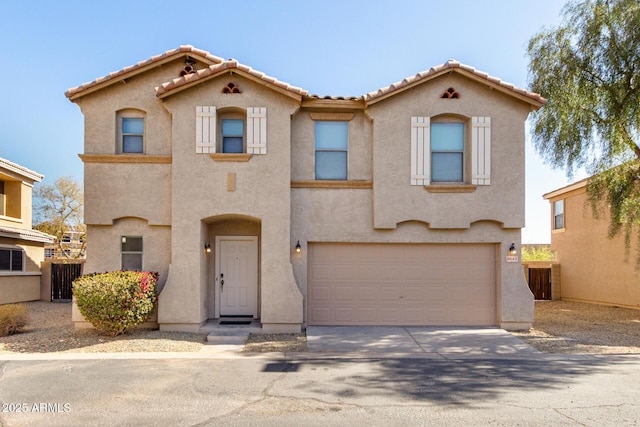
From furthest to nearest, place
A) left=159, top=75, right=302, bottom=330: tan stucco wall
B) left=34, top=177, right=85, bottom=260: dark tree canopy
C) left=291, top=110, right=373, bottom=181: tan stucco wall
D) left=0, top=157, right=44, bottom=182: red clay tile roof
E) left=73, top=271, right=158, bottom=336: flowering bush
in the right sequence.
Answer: left=34, top=177, right=85, bottom=260: dark tree canopy → left=0, top=157, right=44, bottom=182: red clay tile roof → left=291, top=110, right=373, bottom=181: tan stucco wall → left=159, top=75, right=302, bottom=330: tan stucco wall → left=73, top=271, right=158, bottom=336: flowering bush

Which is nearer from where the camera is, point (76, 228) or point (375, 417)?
point (375, 417)

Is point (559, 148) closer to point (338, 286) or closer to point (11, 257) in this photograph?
point (338, 286)

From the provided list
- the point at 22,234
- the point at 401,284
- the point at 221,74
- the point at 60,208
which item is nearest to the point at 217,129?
the point at 221,74

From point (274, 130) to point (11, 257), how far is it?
13.4 meters

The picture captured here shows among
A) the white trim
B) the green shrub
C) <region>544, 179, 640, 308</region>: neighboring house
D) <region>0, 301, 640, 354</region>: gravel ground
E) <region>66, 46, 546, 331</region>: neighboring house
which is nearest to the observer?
<region>0, 301, 640, 354</region>: gravel ground

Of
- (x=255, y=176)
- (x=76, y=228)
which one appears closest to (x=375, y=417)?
(x=255, y=176)

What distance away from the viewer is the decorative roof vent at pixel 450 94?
38.1 ft

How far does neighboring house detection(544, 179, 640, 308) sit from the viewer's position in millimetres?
16016

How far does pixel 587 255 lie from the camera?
18.0m

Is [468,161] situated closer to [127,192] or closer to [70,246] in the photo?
[127,192]

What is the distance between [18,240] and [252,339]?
1359cm

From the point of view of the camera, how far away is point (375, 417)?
18.9ft

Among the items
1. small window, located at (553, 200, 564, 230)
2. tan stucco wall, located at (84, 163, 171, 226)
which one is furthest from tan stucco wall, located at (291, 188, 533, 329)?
small window, located at (553, 200, 564, 230)

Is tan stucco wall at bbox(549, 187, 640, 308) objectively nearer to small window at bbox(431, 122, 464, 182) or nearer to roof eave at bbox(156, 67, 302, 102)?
small window at bbox(431, 122, 464, 182)
